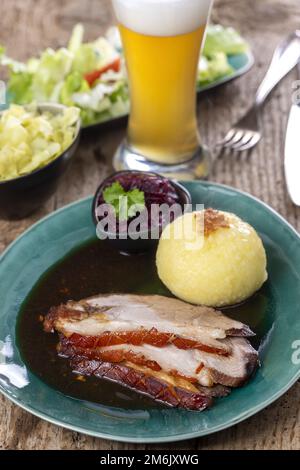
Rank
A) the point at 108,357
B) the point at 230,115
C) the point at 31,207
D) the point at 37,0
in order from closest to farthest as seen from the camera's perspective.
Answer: the point at 108,357 → the point at 31,207 → the point at 230,115 → the point at 37,0

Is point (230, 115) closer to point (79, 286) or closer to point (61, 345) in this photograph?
point (79, 286)

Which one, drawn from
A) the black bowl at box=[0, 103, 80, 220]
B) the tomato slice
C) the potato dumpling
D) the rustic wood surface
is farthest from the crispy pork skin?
the tomato slice

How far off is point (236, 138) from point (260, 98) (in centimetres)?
28

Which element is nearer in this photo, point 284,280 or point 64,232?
point 284,280

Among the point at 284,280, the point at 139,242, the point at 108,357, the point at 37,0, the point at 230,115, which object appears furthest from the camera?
the point at 37,0

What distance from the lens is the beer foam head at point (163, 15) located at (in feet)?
10.1

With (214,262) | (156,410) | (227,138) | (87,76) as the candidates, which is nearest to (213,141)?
(227,138)

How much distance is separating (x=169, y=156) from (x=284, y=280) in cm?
99

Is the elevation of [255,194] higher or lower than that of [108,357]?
lower

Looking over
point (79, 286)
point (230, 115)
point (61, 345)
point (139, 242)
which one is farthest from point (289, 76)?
point (61, 345)

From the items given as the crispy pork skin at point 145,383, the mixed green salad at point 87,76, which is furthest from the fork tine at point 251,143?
the crispy pork skin at point 145,383

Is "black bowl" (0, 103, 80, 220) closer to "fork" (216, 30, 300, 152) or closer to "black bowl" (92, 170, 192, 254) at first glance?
"black bowl" (92, 170, 192, 254)

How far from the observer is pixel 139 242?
3045mm

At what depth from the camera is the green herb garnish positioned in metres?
3.01
